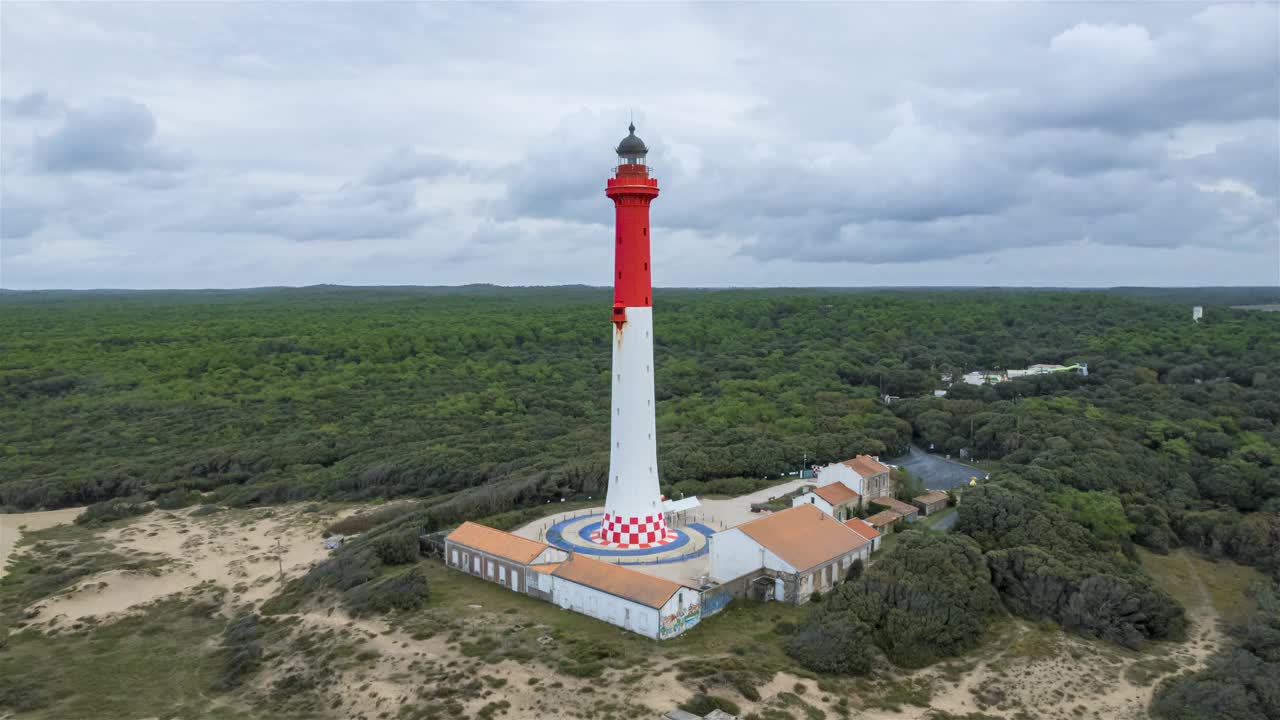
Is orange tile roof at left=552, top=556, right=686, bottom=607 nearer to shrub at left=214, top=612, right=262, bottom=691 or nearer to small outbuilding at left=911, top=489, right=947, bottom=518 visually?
shrub at left=214, top=612, right=262, bottom=691

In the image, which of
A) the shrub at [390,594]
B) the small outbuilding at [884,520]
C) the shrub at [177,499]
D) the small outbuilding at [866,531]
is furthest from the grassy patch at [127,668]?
the small outbuilding at [884,520]

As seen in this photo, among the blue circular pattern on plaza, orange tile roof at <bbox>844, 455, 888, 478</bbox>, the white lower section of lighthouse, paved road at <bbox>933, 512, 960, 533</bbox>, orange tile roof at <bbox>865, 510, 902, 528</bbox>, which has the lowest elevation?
paved road at <bbox>933, 512, 960, 533</bbox>

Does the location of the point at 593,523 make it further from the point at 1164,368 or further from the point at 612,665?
the point at 1164,368

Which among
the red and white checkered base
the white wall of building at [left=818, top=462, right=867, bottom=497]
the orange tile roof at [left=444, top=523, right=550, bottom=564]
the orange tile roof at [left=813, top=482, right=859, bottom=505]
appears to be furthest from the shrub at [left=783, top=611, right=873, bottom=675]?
the white wall of building at [left=818, top=462, right=867, bottom=497]

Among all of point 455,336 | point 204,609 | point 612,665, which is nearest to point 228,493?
point 204,609

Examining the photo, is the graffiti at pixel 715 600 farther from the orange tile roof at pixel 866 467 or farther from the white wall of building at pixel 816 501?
the orange tile roof at pixel 866 467

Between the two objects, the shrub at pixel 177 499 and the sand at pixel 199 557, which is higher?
the shrub at pixel 177 499
